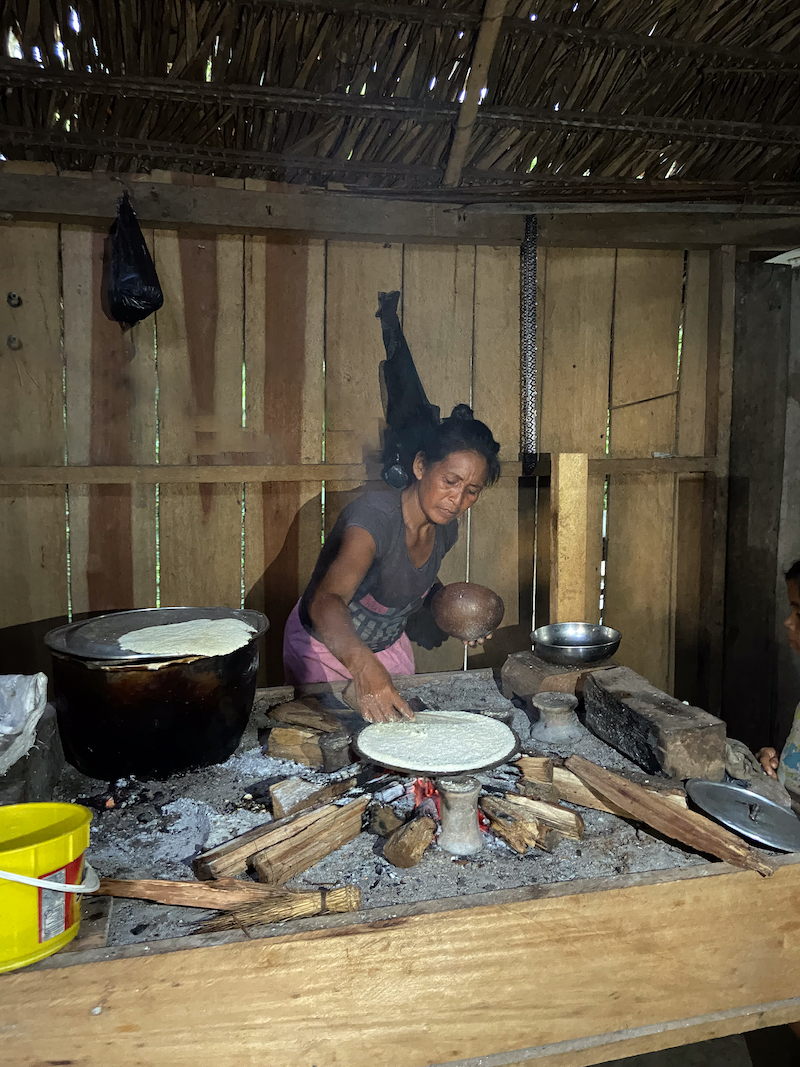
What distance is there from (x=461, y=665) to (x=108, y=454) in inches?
87.9

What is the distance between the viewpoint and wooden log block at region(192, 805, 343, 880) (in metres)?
1.67

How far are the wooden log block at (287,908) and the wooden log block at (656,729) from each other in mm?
1068

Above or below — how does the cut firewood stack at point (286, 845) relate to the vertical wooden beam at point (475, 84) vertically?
below

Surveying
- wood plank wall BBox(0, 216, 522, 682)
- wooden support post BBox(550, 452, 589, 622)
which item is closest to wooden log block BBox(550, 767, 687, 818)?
wooden support post BBox(550, 452, 589, 622)

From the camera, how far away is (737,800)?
77.9 inches

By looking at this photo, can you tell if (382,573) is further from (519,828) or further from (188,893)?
(188,893)

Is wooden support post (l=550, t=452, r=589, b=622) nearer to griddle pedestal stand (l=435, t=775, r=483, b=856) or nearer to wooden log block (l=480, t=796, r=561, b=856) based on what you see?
wooden log block (l=480, t=796, r=561, b=856)

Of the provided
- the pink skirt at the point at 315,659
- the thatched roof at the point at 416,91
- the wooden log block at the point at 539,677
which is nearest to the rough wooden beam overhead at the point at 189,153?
the thatched roof at the point at 416,91

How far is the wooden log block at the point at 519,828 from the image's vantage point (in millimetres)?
1798

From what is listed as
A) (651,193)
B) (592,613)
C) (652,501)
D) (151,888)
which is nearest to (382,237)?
(651,193)

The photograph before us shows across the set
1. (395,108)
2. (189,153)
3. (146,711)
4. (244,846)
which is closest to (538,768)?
(244,846)

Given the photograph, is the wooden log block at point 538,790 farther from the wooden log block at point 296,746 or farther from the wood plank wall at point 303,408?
the wood plank wall at point 303,408

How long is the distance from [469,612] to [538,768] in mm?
1219

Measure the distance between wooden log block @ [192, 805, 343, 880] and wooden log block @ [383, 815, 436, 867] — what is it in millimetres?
207
